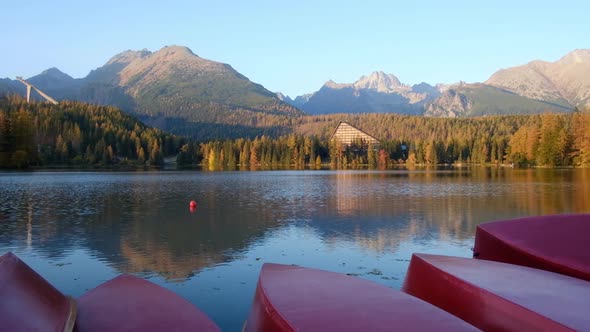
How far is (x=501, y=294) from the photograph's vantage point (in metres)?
8.37

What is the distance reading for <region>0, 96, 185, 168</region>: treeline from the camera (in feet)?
344

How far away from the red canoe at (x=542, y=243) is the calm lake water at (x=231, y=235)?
9.03ft

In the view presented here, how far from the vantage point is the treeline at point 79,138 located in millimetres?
104769

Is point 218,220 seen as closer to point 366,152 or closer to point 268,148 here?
point 268,148

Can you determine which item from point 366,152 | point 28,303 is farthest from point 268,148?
point 28,303

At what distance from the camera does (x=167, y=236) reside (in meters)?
22.0

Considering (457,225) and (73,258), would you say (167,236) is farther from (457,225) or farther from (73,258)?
(457,225)

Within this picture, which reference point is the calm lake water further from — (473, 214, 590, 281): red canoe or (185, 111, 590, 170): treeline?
(185, 111, 590, 170): treeline

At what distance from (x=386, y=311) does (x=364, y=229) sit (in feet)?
54.9

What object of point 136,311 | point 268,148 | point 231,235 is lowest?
point 231,235

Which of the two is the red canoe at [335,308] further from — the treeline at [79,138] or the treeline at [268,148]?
the treeline at [268,148]

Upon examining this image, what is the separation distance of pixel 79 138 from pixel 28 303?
154 m

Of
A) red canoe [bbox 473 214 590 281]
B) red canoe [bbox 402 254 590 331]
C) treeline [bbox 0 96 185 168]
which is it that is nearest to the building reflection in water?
red canoe [bbox 473 214 590 281]

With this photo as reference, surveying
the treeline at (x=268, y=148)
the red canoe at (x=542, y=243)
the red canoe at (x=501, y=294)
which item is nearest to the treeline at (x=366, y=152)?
the treeline at (x=268, y=148)
